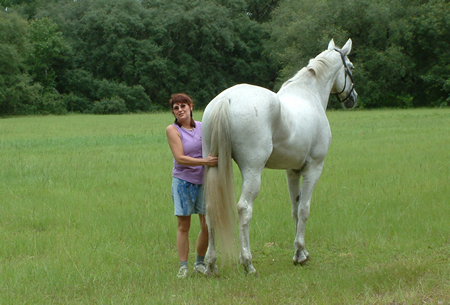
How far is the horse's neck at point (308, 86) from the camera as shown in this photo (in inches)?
199

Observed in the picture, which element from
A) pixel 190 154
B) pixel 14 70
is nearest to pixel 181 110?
pixel 190 154

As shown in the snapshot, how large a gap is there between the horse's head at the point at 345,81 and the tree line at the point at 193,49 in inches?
1329

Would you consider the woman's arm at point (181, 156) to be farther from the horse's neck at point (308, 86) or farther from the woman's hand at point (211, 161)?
the horse's neck at point (308, 86)

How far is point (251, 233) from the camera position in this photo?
571 cm

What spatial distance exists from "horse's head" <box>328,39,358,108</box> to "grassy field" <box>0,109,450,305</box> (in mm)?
1523

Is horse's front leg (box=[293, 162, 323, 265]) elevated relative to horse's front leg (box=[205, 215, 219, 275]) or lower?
elevated

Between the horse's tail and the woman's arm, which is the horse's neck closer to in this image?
the horse's tail

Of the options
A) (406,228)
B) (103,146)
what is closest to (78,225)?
(406,228)

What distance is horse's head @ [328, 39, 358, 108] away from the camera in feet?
18.8

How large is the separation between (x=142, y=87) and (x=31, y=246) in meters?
42.7

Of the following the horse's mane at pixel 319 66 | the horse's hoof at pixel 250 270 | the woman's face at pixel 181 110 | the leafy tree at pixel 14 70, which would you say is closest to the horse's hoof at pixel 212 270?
the horse's hoof at pixel 250 270

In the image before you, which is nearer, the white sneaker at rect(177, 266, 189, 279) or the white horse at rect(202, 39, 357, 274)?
the white horse at rect(202, 39, 357, 274)

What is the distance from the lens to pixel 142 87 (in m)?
46.8

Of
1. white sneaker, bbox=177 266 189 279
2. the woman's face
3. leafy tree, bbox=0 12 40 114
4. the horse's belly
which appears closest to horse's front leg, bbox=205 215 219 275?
white sneaker, bbox=177 266 189 279
